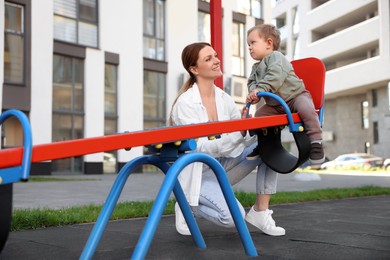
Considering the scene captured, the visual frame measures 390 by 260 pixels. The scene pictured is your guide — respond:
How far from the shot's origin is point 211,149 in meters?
3.55

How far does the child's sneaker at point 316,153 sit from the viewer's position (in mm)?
3357

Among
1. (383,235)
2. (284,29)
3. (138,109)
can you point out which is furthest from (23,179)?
(284,29)

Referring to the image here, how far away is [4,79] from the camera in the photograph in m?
15.9

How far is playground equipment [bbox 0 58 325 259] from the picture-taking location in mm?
2005

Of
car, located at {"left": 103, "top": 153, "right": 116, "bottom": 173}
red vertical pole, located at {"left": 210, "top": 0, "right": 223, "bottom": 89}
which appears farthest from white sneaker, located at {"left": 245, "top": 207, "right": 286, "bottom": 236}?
car, located at {"left": 103, "top": 153, "right": 116, "bottom": 173}

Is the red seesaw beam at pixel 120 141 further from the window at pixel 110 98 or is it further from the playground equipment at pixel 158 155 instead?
the window at pixel 110 98

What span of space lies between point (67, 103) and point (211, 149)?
48.9 ft

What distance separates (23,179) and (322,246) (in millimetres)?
2181

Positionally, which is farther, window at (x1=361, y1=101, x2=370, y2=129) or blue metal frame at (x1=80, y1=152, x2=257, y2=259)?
window at (x1=361, y1=101, x2=370, y2=129)

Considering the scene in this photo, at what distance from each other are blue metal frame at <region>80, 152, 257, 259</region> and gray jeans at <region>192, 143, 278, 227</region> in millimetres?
194

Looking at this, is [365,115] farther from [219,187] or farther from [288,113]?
[288,113]

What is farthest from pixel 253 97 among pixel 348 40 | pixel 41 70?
pixel 348 40

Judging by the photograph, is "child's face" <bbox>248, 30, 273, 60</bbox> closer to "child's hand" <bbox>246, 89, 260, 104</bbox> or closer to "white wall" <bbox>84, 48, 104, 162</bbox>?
"child's hand" <bbox>246, 89, 260, 104</bbox>

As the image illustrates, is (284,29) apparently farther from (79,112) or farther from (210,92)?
(210,92)
